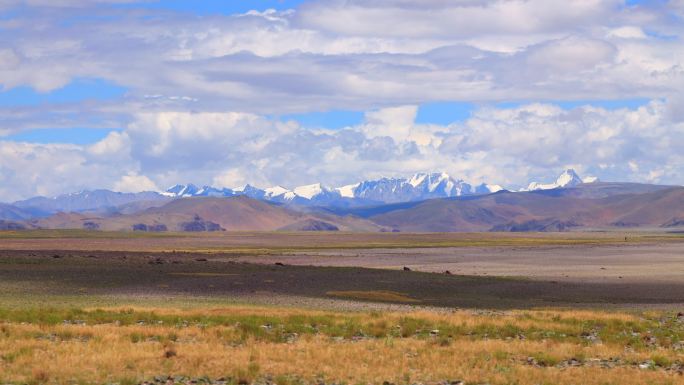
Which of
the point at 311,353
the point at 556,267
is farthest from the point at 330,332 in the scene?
the point at 556,267

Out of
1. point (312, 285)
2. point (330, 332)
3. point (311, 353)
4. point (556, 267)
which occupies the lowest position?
point (556, 267)

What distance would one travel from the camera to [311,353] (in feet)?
89.8

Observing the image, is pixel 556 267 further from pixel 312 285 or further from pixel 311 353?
pixel 311 353

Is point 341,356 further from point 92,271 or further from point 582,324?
point 92,271

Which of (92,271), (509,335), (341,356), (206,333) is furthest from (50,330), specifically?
(92,271)

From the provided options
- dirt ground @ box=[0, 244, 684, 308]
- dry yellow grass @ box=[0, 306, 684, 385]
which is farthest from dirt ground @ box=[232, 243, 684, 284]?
dry yellow grass @ box=[0, 306, 684, 385]

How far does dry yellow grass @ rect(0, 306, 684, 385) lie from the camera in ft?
77.5

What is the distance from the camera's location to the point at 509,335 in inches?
1373

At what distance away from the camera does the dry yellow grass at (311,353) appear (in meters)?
23.6

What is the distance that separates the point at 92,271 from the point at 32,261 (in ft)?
47.4

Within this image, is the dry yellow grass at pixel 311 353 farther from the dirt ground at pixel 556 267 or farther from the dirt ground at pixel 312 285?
the dirt ground at pixel 556 267

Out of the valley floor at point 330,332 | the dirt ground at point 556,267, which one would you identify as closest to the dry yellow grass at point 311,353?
the valley floor at point 330,332

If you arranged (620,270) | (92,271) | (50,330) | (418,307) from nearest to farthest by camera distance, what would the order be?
(50,330) → (418,307) → (92,271) → (620,270)

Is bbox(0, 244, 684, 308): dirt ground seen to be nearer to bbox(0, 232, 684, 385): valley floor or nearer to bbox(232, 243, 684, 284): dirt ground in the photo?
bbox(0, 232, 684, 385): valley floor
